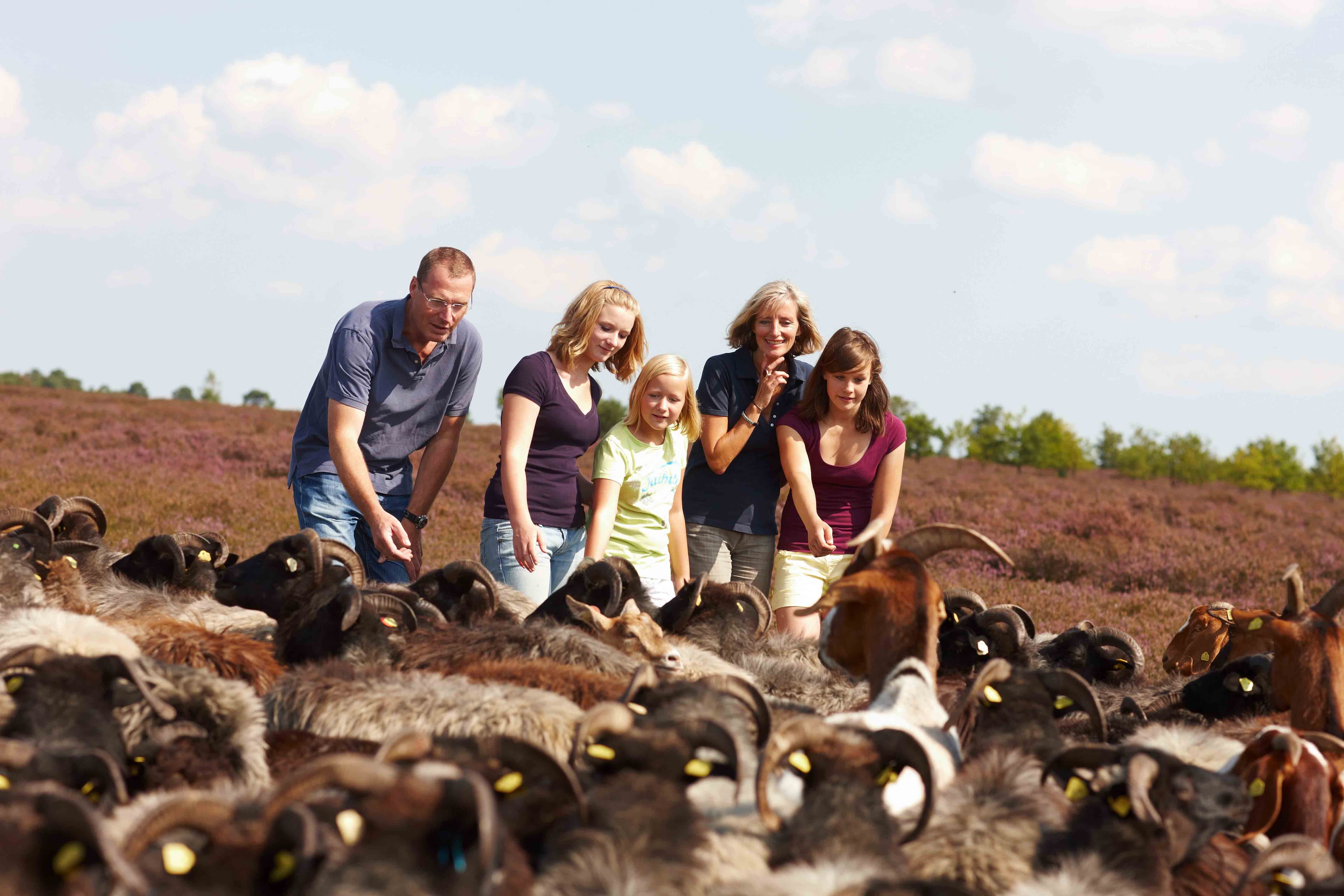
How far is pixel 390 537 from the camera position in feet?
23.1

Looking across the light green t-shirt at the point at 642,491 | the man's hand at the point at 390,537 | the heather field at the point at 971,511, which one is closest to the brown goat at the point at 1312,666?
the light green t-shirt at the point at 642,491

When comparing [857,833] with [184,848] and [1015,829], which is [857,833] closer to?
[1015,829]

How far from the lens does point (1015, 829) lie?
10.8 feet

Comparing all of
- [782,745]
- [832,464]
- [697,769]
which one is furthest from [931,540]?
[832,464]

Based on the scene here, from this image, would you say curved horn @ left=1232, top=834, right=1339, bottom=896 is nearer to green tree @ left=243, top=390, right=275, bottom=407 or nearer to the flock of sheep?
the flock of sheep

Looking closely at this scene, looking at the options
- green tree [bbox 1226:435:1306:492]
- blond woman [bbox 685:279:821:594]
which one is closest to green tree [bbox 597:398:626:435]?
green tree [bbox 1226:435:1306:492]

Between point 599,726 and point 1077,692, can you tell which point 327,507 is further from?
point 1077,692

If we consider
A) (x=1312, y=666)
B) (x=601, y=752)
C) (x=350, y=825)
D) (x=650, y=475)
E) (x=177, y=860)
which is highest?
(x=650, y=475)

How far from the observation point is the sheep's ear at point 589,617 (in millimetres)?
6047

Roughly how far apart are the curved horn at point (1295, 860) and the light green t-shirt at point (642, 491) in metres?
5.13

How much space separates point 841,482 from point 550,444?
2201 millimetres

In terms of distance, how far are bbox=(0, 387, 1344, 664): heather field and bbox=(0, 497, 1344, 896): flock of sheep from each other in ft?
26.3

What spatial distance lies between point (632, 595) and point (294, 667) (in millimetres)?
2499

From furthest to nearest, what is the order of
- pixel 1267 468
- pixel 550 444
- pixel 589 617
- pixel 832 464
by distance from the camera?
pixel 1267 468 → pixel 832 464 → pixel 550 444 → pixel 589 617
